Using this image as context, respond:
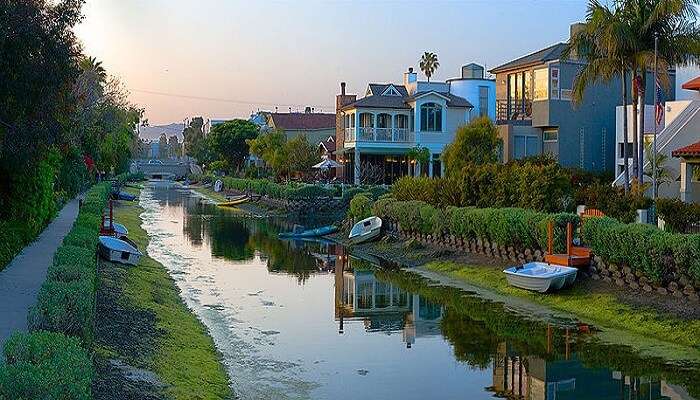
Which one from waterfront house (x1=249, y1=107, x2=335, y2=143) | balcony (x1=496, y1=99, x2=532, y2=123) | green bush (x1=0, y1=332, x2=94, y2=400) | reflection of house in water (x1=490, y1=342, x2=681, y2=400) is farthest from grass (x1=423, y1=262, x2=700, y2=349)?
waterfront house (x1=249, y1=107, x2=335, y2=143)

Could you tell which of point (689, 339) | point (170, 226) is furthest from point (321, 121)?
point (689, 339)

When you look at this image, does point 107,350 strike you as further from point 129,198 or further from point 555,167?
point 129,198

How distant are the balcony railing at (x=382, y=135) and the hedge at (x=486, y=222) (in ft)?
82.8

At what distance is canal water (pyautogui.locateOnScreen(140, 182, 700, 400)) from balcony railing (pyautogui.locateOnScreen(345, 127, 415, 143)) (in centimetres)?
3226

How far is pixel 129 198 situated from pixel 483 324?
56.6 metres

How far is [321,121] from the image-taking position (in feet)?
323

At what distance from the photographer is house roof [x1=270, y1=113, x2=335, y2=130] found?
9594 cm

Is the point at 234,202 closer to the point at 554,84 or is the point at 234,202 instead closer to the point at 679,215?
the point at 554,84

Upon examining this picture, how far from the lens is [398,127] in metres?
63.0

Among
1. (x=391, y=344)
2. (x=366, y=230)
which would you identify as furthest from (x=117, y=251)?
(x=366, y=230)

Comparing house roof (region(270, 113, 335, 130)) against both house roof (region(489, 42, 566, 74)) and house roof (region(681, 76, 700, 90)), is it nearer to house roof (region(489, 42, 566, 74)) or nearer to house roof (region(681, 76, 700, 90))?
house roof (region(489, 42, 566, 74))

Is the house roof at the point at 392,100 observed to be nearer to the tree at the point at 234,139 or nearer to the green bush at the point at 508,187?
the green bush at the point at 508,187

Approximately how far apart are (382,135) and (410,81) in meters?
6.02

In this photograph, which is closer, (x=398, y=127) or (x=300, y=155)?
(x=398, y=127)
